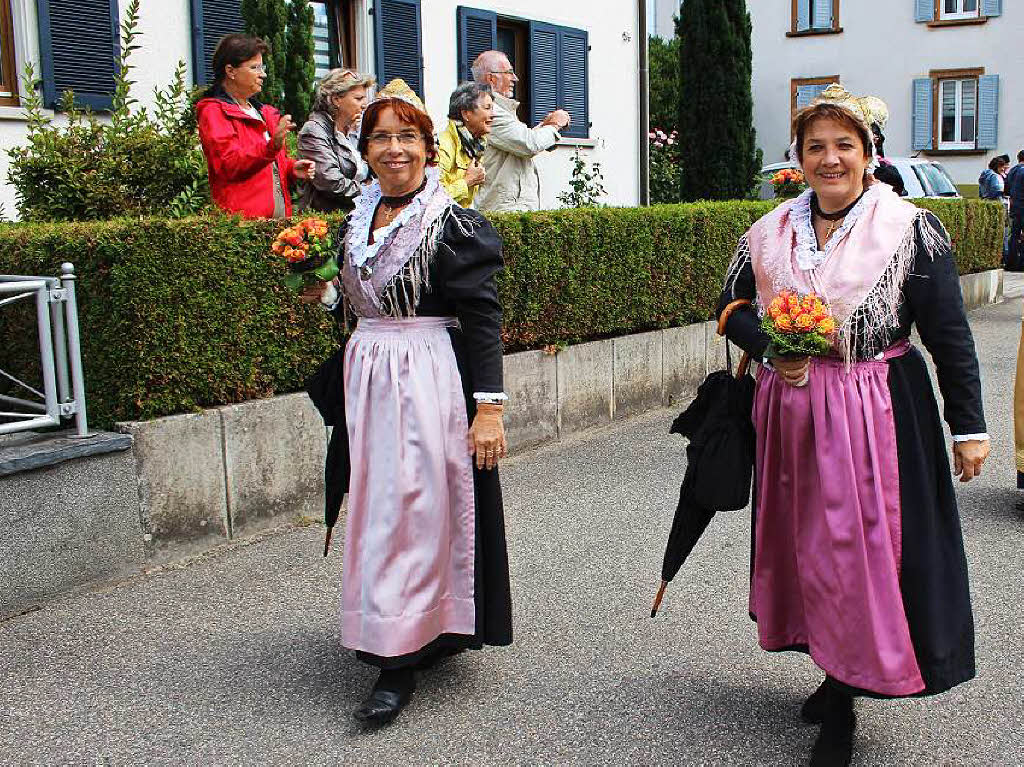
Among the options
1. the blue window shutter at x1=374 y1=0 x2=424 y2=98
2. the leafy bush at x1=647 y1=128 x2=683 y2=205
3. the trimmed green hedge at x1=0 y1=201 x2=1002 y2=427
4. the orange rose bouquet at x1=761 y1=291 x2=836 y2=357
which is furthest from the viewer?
the leafy bush at x1=647 y1=128 x2=683 y2=205

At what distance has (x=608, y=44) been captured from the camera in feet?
51.5

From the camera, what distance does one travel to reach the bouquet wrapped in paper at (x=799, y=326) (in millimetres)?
3232

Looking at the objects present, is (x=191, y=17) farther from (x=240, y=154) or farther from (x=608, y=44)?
(x=608, y=44)

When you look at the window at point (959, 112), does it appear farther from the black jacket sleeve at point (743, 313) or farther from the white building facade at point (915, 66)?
the black jacket sleeve at point (743, 313)

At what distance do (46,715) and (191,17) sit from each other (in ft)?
25.3

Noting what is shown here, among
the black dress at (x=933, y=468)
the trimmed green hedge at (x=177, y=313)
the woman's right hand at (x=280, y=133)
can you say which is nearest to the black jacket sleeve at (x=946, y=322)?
the black dress at (x=933, y=468)

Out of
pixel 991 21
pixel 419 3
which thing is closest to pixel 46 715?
pixel 419 3

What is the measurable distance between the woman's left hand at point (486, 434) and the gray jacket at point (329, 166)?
3413 mm

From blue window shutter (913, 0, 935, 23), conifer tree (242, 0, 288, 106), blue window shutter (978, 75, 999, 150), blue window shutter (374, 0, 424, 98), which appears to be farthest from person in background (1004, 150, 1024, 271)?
conifer tree (242, 0, 288, 106)

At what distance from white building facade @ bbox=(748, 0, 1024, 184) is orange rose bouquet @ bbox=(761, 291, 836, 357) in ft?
93.9

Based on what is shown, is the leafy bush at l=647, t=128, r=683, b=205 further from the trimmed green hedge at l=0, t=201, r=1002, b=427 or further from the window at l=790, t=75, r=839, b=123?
the window at l=790, t=75, r=839, b=123

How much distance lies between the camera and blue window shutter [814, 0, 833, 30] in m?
31.1

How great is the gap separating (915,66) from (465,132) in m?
25.3

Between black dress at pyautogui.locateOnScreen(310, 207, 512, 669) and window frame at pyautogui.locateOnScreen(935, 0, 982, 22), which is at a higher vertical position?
window frame at pyautogui.locateOnScreen(935, 0, 982, 22)
